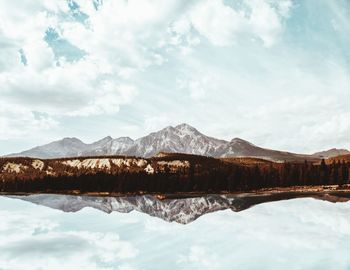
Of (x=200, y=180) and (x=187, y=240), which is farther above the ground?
(x=200, y=180)

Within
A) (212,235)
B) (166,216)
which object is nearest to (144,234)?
(212,235)

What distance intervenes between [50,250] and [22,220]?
38.9 m

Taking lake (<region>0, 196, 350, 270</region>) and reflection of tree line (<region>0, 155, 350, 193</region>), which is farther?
reflection of tree line (<region>0, 155, 350, 193</region>)

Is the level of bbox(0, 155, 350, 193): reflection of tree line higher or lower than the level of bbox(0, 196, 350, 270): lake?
higher

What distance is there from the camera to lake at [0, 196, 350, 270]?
1726 inches

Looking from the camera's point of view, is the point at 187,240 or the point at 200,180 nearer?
the point at 187,240

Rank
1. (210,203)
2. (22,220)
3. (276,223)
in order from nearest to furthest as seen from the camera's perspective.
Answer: (276,223) → (22,220) → (210,203)

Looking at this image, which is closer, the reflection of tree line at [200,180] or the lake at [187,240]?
the lake at [187,240]

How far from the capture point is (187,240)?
193 feet

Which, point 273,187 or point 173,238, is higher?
point 273,187

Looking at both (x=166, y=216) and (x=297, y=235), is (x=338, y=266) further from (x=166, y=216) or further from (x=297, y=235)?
(x=166, y=216)

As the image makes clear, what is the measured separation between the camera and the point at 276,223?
7356cm

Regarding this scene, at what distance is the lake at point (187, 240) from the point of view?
43844mm

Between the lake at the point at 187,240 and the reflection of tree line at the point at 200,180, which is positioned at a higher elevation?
the reflection of tree line at the point at 200,180
